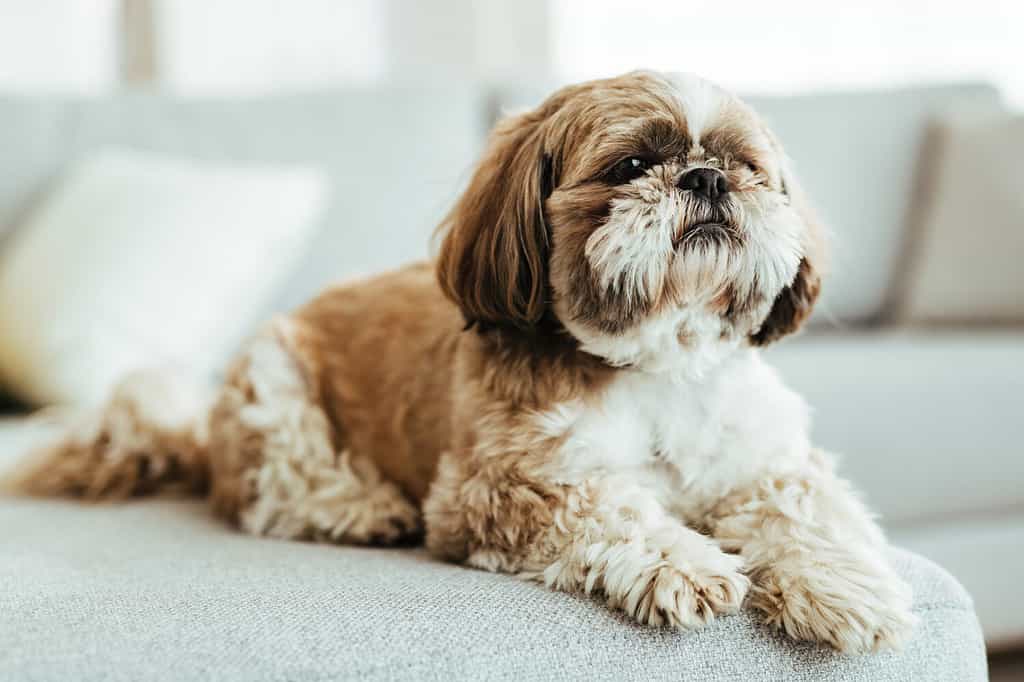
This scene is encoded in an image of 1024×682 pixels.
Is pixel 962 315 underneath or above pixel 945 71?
underneath

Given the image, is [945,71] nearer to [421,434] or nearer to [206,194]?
[206,194]

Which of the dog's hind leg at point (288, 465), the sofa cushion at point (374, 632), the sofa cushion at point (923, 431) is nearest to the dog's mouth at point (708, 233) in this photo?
the sofa cushion at point (374, 632)

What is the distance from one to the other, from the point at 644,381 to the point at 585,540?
→ 259mm

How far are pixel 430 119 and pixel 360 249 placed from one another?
0.50 meters

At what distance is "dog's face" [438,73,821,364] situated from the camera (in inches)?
49.3

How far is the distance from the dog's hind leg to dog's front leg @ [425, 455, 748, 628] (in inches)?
9.5

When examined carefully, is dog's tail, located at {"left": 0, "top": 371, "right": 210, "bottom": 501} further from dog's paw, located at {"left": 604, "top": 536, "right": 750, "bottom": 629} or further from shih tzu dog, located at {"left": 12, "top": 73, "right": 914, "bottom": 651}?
dog's paw, located at {"left": 604, "top": 536, "right": 750, "bottom": 629}

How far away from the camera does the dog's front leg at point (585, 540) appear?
3.75 ft

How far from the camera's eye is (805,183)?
3086mm

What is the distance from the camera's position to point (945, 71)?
411cm

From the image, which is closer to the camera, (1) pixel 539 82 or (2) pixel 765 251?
(2) pixel 765 251

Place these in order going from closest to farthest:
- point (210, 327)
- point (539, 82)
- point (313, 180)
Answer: point (210, 327) → point (313, 180) → point (539, 82)

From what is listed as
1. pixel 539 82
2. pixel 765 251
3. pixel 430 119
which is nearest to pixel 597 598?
pixel 765 251

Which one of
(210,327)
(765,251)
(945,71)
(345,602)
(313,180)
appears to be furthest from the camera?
(945,71)
